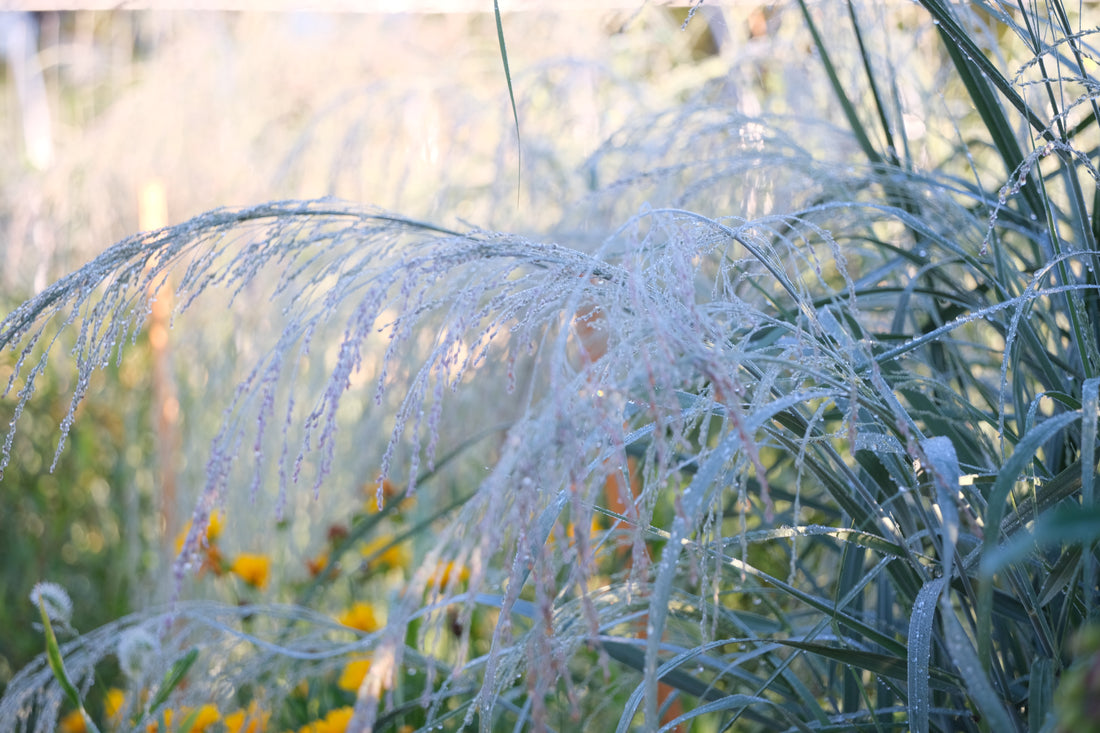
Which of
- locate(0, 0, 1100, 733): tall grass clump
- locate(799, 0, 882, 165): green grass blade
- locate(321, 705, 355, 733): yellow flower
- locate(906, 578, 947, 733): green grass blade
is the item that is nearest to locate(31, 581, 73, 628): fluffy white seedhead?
locate(0, 0, 1100, 733): tall grass clump

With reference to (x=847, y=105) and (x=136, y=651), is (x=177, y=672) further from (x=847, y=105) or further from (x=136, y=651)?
(x=847, y=105)

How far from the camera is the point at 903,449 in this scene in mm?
631

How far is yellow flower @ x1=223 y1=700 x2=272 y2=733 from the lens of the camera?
1095 millimetres

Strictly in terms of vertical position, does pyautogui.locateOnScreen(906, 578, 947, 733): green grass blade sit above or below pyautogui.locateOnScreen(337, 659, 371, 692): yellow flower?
above

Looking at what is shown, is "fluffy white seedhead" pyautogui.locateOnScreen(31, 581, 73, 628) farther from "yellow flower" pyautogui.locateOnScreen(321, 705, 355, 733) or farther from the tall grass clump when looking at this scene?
"yellow flower" pyautogui.locateOnScreen(321, 705, 355, 733)

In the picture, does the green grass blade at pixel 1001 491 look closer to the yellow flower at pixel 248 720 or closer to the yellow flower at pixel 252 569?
the yellow flower at pixel 248 720

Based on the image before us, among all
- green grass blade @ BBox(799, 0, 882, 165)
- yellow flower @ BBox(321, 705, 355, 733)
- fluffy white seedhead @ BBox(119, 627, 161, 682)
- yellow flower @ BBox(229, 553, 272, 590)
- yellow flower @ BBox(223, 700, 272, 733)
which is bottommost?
yellow flower @ BBox(321, 705, 355, 733)

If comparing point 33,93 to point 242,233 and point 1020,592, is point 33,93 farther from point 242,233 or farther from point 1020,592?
point 1020,592

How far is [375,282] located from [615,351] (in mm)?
180

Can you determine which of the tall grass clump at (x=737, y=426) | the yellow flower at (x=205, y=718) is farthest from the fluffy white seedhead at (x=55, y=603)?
the yellow flower at (x=205, y=718)

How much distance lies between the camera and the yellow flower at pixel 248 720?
109cm

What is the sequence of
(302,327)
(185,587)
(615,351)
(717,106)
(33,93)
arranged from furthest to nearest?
(33,93), (185,587), (717,106), (302,327), (615,351)

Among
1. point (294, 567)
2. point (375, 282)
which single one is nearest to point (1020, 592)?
point (375, 282)

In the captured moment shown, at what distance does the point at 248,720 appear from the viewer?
3.62 feet
